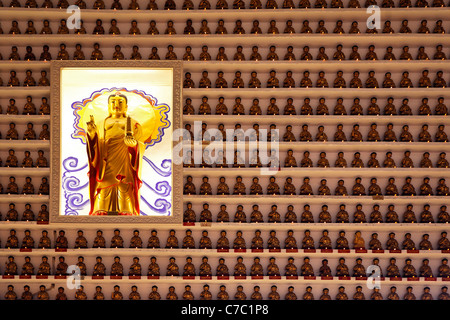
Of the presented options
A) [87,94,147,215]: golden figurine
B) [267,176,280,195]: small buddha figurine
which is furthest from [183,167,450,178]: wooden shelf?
[87,94,147,215]: golden figurine

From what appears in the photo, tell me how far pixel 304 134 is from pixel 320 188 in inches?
36.1

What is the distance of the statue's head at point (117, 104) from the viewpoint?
27.0 ft

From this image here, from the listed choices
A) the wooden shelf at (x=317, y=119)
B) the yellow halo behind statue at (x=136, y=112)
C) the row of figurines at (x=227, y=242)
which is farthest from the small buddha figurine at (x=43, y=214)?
the wooden shelf at (x=317, y=119)

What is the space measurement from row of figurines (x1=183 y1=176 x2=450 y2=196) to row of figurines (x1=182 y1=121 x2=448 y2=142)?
641mm

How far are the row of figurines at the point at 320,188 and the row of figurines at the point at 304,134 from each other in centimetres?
64

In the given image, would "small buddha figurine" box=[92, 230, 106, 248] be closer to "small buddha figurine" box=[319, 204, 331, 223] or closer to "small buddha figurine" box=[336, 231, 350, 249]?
"small buddha figurine" box=[319, 204, 331, 223]

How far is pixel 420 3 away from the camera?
27.6 ft

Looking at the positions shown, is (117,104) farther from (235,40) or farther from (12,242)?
(12,242)

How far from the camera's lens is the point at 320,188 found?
8.22 meters

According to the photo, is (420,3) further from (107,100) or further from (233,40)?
(107,100)

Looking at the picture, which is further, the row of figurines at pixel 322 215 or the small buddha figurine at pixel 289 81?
the small buddha figurine at pixel 289 81

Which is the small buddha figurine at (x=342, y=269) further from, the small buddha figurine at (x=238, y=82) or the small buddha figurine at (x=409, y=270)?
the small buddha figurine at (x=238, y=82)

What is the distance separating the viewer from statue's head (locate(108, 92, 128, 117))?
8219 mm
